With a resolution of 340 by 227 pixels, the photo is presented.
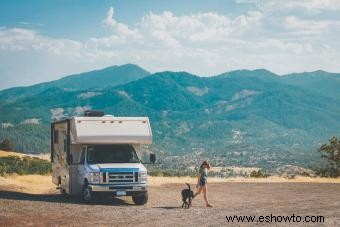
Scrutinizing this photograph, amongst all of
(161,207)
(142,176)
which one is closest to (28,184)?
(142,176)

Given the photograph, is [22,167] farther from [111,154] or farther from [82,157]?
[111,154]

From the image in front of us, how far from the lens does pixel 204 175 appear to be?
23.8m

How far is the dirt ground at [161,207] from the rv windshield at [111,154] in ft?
5.79

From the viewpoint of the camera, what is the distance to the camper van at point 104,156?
23586mm

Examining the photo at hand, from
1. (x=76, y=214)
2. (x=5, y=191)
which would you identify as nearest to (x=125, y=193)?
(x=76, y=214)

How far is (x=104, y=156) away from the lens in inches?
968

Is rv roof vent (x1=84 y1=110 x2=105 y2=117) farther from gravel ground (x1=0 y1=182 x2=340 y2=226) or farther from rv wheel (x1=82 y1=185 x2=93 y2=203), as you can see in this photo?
gravel ground (x1=0 y1=182 x2=340 y2=226)

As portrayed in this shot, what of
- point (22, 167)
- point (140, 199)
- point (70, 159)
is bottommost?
point (22, 167)

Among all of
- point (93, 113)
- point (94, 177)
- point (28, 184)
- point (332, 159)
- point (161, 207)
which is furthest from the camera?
point (332, 159)

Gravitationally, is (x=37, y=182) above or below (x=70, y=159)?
below

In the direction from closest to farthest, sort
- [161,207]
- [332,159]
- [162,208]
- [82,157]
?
[162,208]
[161,207]
[82,157]
[332,159]

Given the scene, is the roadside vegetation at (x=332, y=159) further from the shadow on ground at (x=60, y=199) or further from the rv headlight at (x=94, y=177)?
the rv headlight at (x=94, y=177)

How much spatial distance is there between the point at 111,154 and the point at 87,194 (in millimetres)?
1891

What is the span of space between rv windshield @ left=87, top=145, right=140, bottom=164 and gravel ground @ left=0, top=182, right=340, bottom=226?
5.79 feet
